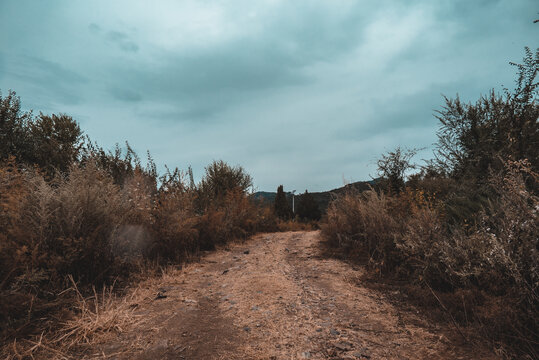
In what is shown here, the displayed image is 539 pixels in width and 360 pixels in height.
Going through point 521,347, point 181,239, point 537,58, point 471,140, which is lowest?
point 521,347

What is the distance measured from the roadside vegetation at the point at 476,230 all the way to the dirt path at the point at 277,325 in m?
0.48

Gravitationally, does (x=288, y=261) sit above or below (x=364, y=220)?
below

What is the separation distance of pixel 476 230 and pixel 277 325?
2969 millimetres

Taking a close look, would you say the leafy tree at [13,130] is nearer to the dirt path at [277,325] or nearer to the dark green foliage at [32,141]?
the dark green foliage at [32,141]

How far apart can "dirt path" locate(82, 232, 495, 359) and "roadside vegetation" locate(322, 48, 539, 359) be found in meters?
0.48

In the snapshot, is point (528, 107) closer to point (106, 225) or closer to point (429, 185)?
point (429, 185)

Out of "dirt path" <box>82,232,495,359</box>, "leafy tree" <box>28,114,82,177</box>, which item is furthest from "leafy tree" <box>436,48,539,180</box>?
"leafy tree" <box>28,114,82,177</box>

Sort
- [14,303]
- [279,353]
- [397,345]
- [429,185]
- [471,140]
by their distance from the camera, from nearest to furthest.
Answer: [279,353] < [397,345] < [14,303] < [471,140] < [429,185]

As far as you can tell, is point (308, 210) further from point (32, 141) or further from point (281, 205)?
point (32, 141)

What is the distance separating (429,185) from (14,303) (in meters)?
9.58

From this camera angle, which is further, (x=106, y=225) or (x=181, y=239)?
(x=181, y=239)

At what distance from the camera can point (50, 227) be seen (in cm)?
325

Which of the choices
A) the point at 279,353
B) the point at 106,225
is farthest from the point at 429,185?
the point at 106,225

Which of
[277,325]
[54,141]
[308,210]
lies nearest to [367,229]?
[277,325]
